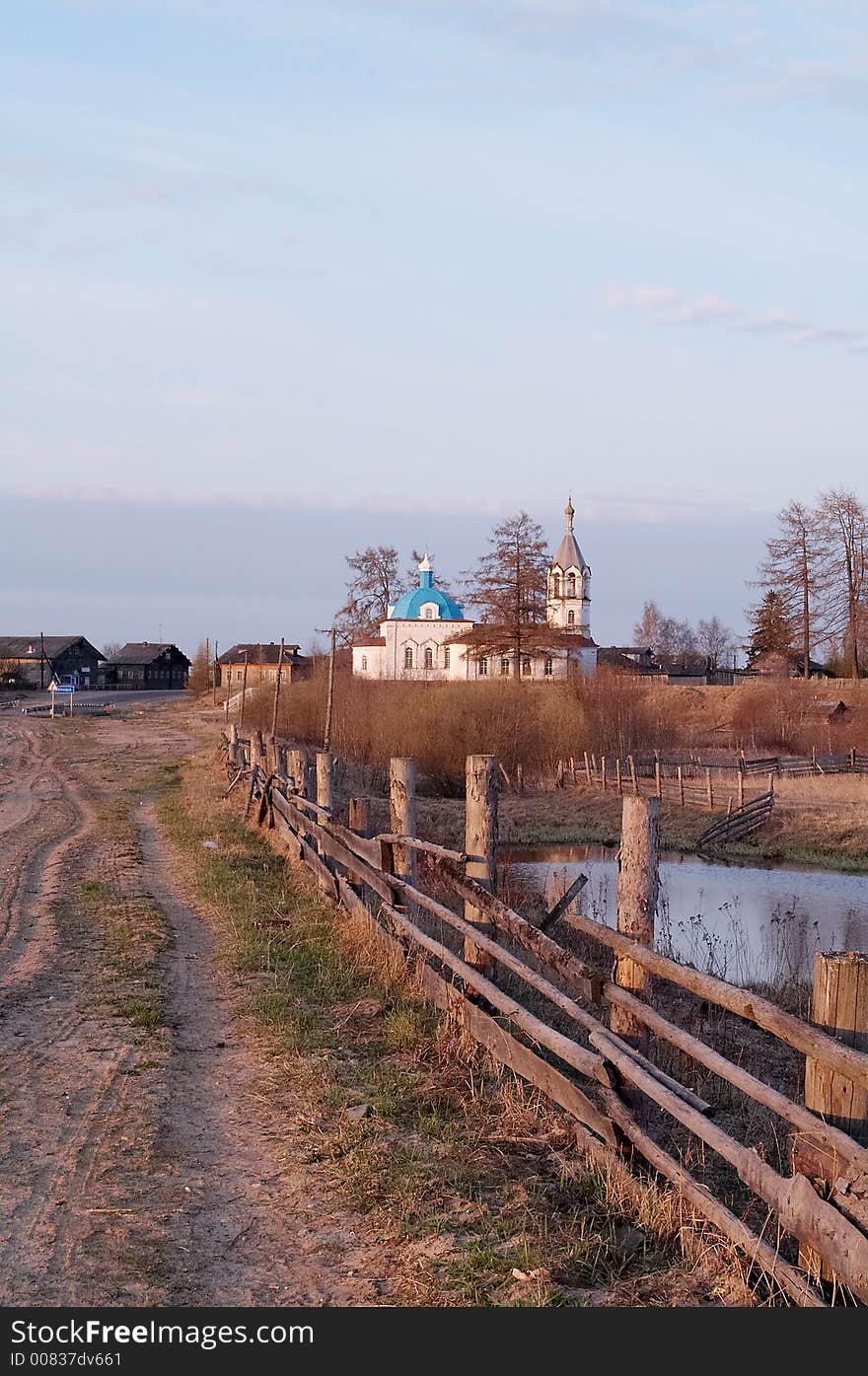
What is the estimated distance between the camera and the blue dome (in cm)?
7056

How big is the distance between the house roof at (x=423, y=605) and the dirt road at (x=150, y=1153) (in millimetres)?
60199

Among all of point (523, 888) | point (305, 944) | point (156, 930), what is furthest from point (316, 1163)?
point (523, 888)

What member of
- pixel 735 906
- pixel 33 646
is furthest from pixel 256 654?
pixel 735 906

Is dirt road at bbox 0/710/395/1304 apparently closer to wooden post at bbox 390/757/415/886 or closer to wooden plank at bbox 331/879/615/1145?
wooden plank at bbox 331/879/615/1145

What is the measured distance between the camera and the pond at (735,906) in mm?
15109

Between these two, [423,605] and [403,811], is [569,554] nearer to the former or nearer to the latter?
[423,605]

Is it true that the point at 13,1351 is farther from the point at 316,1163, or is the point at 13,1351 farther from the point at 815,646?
the point at 815,646

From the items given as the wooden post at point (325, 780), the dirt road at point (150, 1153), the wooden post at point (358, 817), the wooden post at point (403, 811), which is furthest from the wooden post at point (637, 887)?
the wooden post at point (325, 780)

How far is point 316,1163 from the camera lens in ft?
17.2

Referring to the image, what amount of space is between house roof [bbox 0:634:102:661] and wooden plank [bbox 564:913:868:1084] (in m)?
100

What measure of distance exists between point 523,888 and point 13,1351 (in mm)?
14740

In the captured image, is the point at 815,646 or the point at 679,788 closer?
the point at 679,788

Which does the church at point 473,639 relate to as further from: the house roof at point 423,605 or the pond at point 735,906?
the pond at point 735,906

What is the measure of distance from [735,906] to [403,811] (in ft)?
41.7
